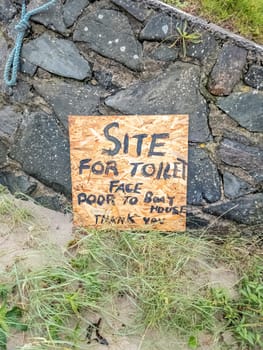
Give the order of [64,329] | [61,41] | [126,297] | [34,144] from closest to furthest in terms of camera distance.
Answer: [64,329] → [126,297] → [61,41] → [34,144]

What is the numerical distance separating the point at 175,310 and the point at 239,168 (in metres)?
0.67

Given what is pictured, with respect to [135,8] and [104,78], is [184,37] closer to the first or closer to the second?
[135,8]

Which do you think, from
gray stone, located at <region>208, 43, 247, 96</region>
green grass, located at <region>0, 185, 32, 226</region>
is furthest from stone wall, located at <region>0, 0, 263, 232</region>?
green grass, located at <region>0, 185, 32, 226</region>

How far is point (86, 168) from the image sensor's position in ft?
6.35

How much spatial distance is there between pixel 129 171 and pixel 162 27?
25.3 inches

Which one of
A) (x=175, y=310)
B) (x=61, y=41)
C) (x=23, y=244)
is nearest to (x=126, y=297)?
(x=175, y=310)

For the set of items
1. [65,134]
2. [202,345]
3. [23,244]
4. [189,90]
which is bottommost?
[202,345]

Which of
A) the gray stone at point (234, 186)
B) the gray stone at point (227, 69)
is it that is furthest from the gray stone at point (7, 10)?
the gray stone at point (234, 186)

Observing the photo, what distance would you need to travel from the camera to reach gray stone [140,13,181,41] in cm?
172

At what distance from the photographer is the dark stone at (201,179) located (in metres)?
1.85

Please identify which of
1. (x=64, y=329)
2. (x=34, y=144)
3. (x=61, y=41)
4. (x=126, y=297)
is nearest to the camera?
(x=64, y=329)

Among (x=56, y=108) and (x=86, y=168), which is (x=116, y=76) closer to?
(x=56, y=108)

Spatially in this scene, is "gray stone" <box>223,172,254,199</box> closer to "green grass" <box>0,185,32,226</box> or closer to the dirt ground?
Result: the dirt ground

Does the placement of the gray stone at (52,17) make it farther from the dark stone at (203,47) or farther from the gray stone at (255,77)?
the gray stone at (255,77)
